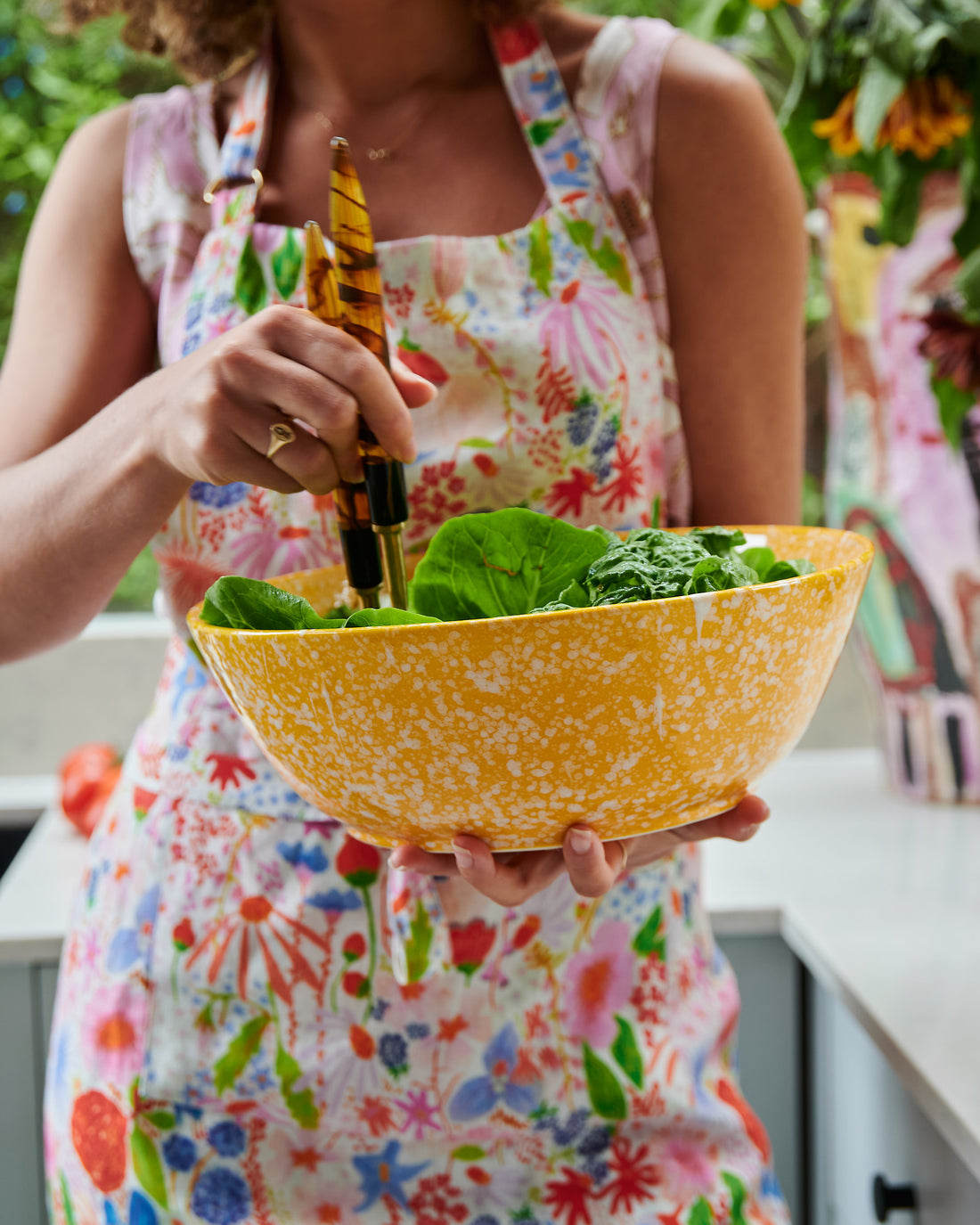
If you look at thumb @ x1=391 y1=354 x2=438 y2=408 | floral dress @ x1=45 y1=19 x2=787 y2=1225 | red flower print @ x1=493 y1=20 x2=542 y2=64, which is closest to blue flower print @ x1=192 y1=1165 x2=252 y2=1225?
floral dress @ x1=45 y1=19 x2=787 y2=1225

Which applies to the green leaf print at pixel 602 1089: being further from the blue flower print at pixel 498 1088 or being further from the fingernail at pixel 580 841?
the fingernail at pixel 580 841

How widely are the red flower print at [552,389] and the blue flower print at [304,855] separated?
28 centimetres

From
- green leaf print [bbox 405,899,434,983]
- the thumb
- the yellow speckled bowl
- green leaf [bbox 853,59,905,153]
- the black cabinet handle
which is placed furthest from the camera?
green leaf [bbox 853,59,905,153]

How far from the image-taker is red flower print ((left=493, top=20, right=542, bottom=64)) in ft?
2.35

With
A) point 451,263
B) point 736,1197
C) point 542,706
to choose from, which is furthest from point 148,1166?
point 451,263

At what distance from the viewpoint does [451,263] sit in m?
0.68

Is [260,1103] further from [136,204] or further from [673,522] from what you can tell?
[136,204]

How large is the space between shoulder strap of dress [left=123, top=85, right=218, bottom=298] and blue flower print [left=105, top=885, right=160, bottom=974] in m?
0.37

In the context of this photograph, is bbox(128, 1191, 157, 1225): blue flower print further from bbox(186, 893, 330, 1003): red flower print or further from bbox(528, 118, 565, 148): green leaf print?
bbox(528, 118, 565, 148): green leaf print

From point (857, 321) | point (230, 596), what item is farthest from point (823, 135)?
point (230, 596)

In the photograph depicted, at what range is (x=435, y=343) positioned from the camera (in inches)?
26.8

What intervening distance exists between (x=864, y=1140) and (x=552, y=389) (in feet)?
1.95

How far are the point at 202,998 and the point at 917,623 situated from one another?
731 mm

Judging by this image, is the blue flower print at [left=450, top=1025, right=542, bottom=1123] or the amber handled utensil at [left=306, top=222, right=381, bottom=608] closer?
the amber handled utensil at [left=306, top=222, right=381, bottom=608]
